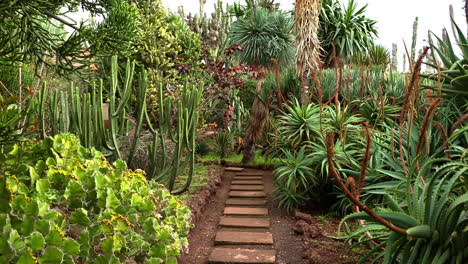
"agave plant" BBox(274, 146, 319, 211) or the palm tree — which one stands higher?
the palm tree

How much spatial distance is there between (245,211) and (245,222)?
0.54m

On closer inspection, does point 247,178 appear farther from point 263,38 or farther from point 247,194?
point 263,38

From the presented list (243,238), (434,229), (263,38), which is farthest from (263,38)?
(434,229)

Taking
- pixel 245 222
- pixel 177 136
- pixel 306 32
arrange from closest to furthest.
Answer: pixel 245 222
pixel 177 136
pixel 306 32

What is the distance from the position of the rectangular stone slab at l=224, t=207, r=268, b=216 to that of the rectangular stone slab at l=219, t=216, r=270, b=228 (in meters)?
0.22

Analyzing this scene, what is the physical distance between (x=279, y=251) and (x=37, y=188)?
7.95 ft

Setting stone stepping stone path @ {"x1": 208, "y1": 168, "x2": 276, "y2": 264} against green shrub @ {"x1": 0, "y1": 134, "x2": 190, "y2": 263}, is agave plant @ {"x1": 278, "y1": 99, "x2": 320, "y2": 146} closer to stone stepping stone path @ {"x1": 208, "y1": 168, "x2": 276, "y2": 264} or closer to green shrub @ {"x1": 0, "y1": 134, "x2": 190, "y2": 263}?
stone stepping stone path @ {"x1": 208, "y1": 168, "x2": 276, "y2": 264}

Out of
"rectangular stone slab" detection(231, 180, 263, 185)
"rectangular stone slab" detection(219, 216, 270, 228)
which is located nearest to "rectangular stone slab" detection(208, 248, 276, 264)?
"rectangular stone slab" detection(219, 216, 270, 228)

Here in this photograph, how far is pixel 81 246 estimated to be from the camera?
253 centimetres

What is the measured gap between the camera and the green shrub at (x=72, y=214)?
2.33m

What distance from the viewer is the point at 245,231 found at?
4.84 meters

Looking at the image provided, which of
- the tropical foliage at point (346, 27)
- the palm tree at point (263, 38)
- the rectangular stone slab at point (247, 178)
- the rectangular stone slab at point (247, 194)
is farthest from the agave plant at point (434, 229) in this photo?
the tropical foliage at point (346, 27)

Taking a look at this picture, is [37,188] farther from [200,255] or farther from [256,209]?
[256,209]

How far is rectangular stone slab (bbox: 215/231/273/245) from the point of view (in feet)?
14.2
